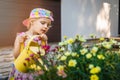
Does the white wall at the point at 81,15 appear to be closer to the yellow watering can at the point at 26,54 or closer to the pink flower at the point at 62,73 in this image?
the yellow watering can at the point at 26,54

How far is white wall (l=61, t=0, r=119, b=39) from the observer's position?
34.4ft

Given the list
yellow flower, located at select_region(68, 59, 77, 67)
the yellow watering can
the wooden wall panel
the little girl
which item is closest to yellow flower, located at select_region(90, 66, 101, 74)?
yellow flower, located at select_region(68, 59, 77, 67)

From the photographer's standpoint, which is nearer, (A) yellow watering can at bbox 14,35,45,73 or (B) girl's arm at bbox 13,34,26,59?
(A) yellow watering can at bbox 14,35,45,73

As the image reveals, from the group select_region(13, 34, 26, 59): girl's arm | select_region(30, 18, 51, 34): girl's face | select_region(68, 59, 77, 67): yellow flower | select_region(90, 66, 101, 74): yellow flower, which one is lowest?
select_region(90, 66, 101, 74): yellow flower

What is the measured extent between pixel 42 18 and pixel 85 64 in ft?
2.80

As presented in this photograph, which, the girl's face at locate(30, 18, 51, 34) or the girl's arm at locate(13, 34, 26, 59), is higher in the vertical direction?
the girl's face at locate(30, 18, 51, 34)

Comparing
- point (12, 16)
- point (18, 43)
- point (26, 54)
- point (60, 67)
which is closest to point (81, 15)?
point (12, 16)

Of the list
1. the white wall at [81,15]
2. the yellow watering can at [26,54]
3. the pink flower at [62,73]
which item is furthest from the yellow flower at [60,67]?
the white wall at [81,15]

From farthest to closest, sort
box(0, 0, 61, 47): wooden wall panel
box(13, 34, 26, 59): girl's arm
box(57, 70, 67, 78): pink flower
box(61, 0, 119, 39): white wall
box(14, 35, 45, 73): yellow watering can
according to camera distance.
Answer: box(61, 0, 119, 39): white wall < box(0, 0, 61, 47): wooden wall panel < box(13, 34, 26, 59): girl's arm < box(14, 35, 45, 73): yellow watering can < box(57, 70, 67, 78): pink flower

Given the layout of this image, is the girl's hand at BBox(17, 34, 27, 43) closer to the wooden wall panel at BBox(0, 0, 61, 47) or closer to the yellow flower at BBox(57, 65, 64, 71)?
the yellow flower at BBox(57, 65, 64, 71)

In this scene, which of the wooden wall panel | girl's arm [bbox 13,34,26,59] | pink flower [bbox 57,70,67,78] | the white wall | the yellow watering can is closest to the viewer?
pink flower [bbox 57,70,67,78]

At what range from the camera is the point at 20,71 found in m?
2.48

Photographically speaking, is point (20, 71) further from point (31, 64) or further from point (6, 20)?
point (6, 20)

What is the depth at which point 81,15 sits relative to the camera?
437 inches
